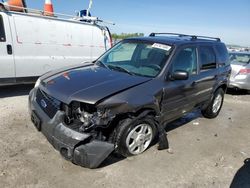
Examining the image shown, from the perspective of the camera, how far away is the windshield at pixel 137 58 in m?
4.20

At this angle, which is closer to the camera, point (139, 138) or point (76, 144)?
point (76, 144)

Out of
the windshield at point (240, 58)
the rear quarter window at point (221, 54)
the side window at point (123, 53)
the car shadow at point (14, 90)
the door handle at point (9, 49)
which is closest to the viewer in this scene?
the side window at point (123, 53)

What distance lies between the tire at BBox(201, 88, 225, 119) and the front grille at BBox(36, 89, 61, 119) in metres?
3.79

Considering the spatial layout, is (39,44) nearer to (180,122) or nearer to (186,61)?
(186,61)

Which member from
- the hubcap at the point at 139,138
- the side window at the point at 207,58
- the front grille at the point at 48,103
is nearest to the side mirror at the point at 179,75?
the hubcap at the point at 139,138

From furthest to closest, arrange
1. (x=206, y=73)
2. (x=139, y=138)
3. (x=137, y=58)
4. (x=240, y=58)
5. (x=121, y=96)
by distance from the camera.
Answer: (x=240, y=58)
(x=206, y=73)
(x=137, y=58)
(x=139, y=138)
(x=121, y=96)

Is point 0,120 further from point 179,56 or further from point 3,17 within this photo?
point 179,56

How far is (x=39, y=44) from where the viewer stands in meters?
6.63

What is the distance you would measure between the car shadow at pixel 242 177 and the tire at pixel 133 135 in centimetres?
135

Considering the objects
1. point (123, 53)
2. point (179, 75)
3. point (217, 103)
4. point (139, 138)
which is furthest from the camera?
point (217, 103)

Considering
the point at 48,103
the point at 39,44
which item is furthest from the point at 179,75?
the point at 39,44

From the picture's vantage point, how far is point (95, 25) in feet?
26.1

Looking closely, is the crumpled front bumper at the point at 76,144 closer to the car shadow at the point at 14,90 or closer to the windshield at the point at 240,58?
the car shadow at the point at 14,90

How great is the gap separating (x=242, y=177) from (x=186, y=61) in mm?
2124
